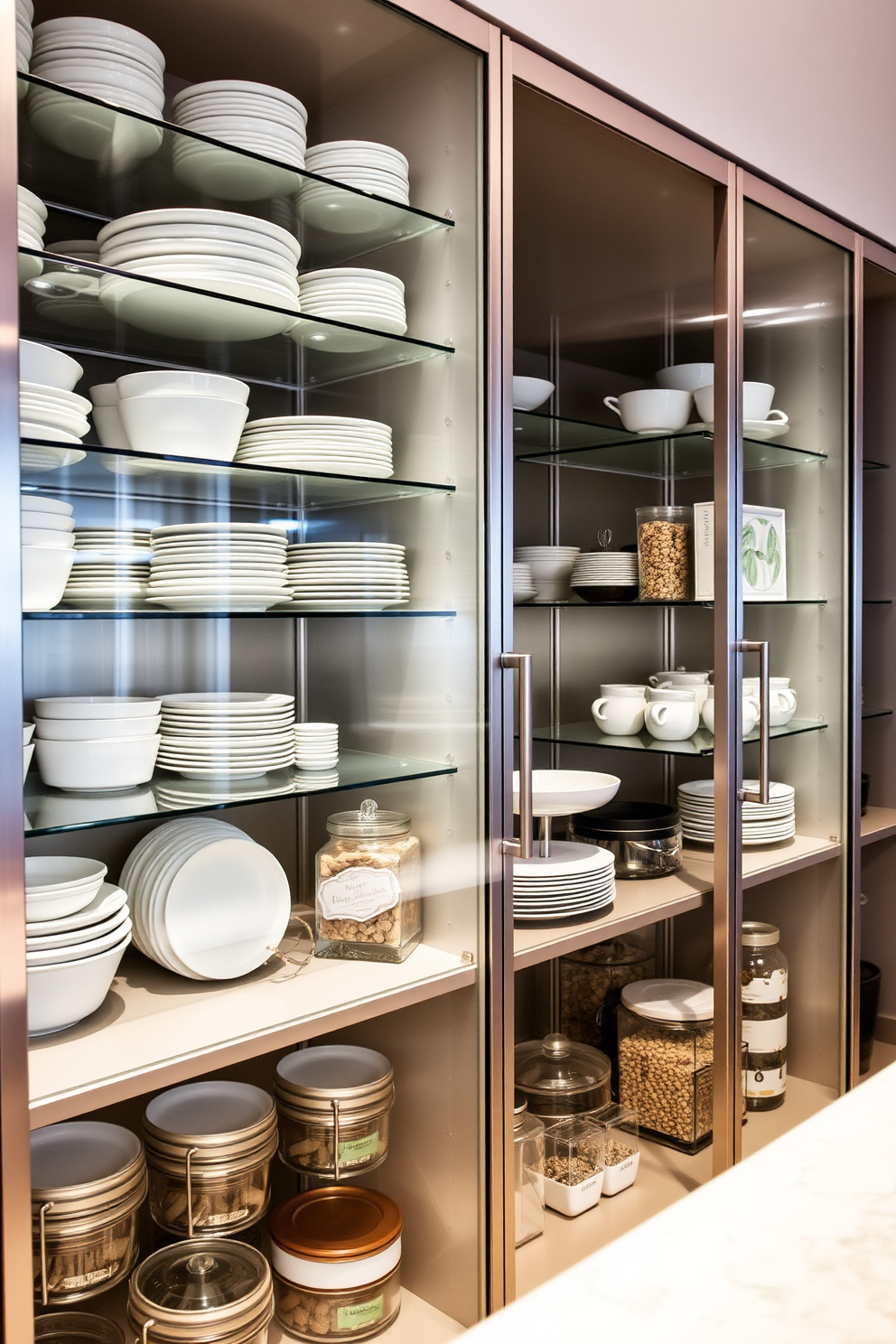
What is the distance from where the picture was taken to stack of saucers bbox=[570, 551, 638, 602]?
88.0 inches

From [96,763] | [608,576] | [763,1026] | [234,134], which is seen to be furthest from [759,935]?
[234,134]

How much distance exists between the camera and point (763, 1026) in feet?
7.79

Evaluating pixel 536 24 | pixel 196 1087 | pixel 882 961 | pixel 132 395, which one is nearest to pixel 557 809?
pixel 196 1087

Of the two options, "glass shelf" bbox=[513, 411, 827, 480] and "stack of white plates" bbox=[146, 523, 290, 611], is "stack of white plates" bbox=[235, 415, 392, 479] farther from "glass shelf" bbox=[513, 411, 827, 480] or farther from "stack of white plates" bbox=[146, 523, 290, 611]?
"glass shelf" bbox=[513, 411, 827, 480]

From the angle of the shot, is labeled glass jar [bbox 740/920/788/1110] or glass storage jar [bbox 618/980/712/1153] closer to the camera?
glass storage jar [bbox 618/980/712/1153]

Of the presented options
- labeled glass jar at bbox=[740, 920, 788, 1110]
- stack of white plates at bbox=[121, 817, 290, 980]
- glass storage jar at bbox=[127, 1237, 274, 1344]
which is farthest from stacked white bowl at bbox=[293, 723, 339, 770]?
labeled glass jar at bbox=[740, 920, 788, 1110]

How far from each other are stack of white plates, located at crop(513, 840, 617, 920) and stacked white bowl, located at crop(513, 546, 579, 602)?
657mm

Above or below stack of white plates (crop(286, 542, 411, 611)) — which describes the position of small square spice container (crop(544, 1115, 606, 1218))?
below

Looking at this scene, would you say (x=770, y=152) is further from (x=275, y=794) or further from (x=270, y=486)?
(x=275, y=794)

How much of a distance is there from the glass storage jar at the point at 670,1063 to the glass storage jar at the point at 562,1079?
0.37 ft

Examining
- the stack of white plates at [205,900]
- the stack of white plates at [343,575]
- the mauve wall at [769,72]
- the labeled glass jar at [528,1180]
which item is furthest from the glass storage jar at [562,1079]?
the mauve wall at [769,72]

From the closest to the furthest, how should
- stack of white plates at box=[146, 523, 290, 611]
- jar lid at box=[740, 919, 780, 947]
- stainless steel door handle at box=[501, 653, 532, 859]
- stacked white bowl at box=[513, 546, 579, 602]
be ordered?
stack of white plates at box=[146, 523, 290, 611] → stainless steel door handle at box=[501, 653, 532, 859] → stacked white bowl at box=[513, 546, 579, 602] → jar lid at box=[740, 919, 780, 947]

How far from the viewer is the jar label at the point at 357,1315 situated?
5.01 feet

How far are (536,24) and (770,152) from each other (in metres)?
0.71
